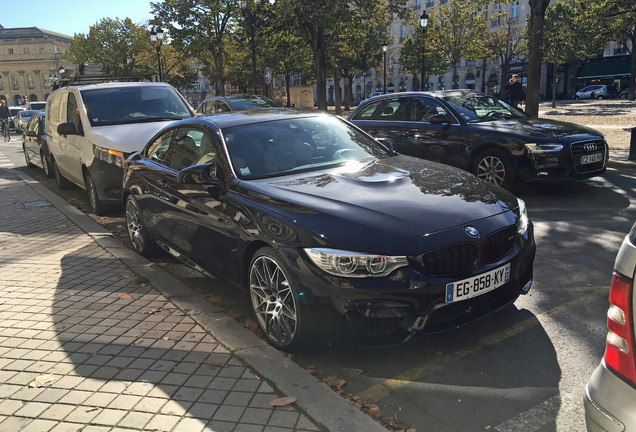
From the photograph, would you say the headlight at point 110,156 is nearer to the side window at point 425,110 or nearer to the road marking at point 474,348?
the side window at point 425,110

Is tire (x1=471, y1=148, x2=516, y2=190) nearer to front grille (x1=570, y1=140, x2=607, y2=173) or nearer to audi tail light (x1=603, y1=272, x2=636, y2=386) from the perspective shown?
front grille (x1=570, y1=140, x2=607, y2=173)

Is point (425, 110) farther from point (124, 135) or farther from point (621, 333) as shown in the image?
point (621, 333)

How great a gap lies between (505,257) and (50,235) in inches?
244

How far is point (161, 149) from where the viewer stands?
586 cm

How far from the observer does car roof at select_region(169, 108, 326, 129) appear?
4.89 meters

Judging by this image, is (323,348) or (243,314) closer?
(323,348)

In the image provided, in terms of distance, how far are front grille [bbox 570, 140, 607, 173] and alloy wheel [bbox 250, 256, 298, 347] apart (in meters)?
5.86

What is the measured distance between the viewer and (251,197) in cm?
400

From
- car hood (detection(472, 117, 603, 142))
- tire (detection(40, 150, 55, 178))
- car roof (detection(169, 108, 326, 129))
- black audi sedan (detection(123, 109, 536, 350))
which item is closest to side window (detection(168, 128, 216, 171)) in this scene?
black audi sedan (detection(123, 109, 536, 350))

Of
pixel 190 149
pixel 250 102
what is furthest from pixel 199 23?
pixel 190 149

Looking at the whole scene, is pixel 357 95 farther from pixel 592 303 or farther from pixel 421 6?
pixel 592 303

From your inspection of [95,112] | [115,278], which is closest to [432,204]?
[115,278]

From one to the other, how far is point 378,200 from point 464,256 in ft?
2.25

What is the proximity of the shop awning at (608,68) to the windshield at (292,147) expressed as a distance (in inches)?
2453
